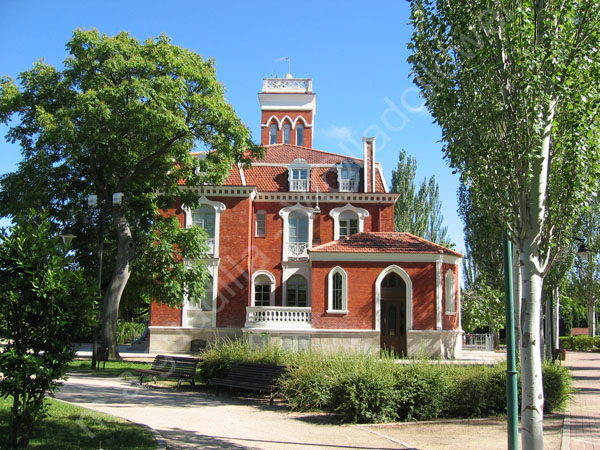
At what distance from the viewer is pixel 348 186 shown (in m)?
33.2

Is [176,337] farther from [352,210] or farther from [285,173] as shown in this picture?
[352,210]

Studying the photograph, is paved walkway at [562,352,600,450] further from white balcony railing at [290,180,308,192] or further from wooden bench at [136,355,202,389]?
white balcony railing at [290,180,308,192]

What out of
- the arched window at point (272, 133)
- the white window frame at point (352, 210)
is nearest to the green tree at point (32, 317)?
the white window frame at point (352, 210)

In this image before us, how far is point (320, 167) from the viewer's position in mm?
34000

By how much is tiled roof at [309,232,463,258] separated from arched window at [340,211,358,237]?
4.76m

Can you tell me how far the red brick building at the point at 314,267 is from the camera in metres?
26.3

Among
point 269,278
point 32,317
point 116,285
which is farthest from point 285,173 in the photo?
point 32,317

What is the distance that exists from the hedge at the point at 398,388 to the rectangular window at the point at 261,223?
736 inches

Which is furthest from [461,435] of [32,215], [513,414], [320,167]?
[320,167]

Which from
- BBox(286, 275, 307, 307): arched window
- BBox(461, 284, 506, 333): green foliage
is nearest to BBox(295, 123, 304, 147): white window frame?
BBox(286, 275, 307, 307): arched window

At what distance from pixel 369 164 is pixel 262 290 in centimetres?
980

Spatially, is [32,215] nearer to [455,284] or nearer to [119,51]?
[119,51]

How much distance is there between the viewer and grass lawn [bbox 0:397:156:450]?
28.6 ft

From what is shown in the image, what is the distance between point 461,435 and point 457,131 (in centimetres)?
568
